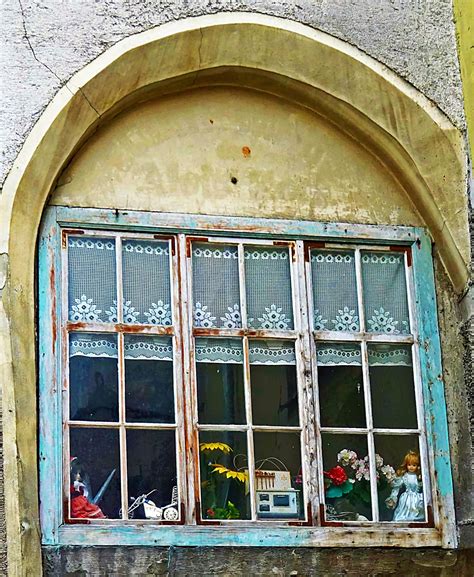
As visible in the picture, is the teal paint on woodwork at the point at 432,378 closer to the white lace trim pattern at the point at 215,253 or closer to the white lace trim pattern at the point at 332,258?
the white lace trim pattern at the point at 332,258

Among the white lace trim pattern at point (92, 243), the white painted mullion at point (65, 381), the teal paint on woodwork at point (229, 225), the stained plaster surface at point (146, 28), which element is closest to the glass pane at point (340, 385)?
the teal paint on woodwork at point (229, 225)

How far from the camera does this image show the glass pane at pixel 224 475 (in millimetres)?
7320

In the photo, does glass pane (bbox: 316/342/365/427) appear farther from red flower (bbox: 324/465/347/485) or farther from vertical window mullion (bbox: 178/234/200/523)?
vertical window mullion (bbox: 178/234/200/523)

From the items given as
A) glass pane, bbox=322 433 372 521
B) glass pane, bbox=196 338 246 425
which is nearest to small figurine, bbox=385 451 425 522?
glass pane, bbox=322 433 372 521

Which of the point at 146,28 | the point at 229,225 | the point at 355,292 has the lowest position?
the point at 355,292

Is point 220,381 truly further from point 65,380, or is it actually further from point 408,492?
point 408,492

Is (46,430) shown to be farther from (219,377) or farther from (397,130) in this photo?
(397,130)

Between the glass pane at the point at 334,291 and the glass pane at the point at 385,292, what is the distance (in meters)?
0.08

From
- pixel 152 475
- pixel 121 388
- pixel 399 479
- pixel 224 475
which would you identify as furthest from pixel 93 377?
pixel 399 479

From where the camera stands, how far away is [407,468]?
25.1ft

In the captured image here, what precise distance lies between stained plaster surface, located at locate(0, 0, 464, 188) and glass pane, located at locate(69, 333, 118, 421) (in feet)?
3.07

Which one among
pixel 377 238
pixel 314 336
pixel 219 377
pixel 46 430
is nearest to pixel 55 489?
pixel 46 430

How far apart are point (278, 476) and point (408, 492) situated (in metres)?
0.70

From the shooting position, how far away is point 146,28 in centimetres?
773
